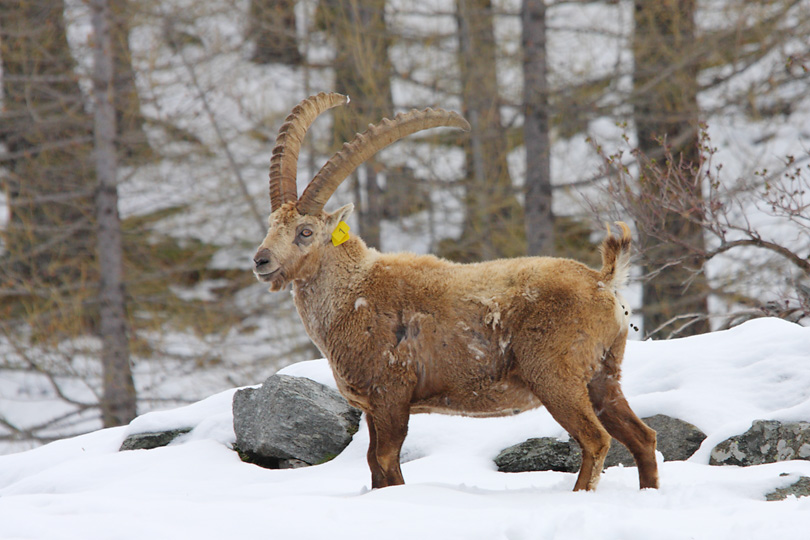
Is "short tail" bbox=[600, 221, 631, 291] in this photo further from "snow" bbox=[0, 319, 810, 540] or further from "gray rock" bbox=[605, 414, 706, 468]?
"gray rock" bbox=[605, 414, 706, 468]

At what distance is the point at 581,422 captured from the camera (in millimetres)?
4926

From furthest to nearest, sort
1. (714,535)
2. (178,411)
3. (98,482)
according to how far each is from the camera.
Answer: (178,411) → (98,482) → (714,535)

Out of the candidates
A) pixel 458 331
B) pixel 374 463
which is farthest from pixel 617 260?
pixel 374 463

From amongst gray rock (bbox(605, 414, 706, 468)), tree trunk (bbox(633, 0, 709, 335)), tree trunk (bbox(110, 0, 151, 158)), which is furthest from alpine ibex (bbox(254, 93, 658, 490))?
tree trunk (bbox(110, 0, 151, 158))

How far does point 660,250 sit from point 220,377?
8148 millimetres

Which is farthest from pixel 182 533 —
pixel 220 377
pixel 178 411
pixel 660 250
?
pixel 220 377

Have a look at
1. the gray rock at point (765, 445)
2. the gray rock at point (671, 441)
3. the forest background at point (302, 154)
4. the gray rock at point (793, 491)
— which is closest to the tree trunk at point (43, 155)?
the forest background at point (302, 154)

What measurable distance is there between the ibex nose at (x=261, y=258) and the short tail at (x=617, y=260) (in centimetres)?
226

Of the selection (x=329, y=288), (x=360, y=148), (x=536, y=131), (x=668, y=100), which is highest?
(x=668, y=100)

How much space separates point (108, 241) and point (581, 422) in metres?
11.3

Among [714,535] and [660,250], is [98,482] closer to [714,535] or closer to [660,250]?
[714,535]

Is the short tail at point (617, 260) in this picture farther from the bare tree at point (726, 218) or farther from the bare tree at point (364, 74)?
the bare tree at point (364, 74)

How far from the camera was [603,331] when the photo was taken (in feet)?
Answer: 16.7

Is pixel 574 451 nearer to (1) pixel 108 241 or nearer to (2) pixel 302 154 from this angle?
(1) pixel 108 241
